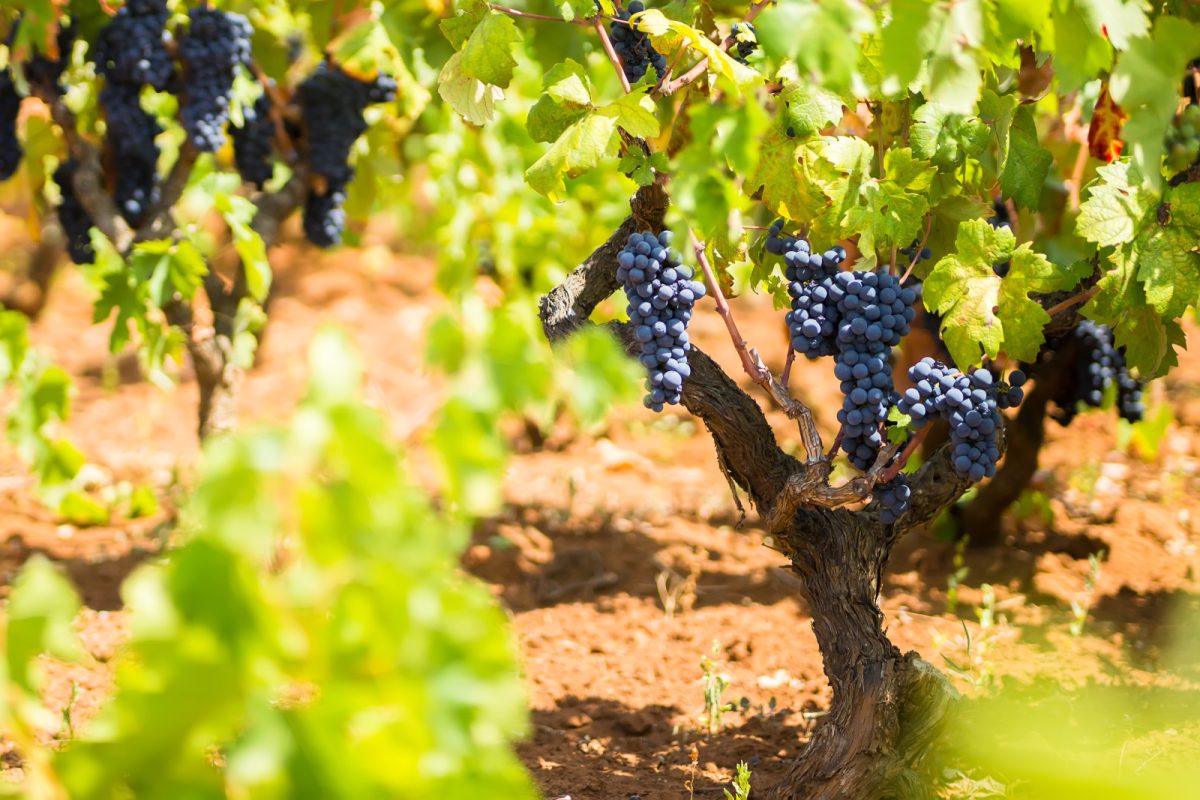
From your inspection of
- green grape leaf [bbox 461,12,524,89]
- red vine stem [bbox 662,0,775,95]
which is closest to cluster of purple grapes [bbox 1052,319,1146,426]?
red vine stem [bbox 662,0,775,95]

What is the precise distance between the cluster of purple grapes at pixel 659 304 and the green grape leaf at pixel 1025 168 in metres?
0.67

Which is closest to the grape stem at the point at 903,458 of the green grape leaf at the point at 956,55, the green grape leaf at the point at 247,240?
the green grape leaf at the point at 956,55

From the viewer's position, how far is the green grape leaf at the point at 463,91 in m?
2.15

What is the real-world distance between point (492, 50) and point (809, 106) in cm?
52

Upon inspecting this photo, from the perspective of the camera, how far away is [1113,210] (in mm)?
1970

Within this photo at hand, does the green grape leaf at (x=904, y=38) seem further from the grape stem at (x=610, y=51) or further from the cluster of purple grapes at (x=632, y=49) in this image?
the cluster of purple grapes at (x=632, y=49)

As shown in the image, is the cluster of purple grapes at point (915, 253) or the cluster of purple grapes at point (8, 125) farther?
the cluster of purple grapes at point (8, 125)

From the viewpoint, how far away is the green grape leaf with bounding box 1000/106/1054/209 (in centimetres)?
216

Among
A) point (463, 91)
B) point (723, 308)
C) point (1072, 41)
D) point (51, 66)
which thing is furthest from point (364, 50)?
point (1072, 41)

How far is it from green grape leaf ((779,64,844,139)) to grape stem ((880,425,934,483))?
0.53 m

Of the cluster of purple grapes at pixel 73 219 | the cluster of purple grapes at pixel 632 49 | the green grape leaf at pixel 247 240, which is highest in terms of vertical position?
the cluster of purple grapes at pixel 632 49

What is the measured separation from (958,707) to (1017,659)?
2.95 feet

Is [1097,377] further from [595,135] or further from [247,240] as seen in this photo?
[247,240]

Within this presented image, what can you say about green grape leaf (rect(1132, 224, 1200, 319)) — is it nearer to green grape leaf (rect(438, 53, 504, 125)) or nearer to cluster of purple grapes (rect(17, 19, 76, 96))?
green grape leaf (rect(438, 53, 504, 125))
